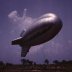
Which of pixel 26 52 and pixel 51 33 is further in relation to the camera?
pixel 26 52

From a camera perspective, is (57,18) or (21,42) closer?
(57,18)

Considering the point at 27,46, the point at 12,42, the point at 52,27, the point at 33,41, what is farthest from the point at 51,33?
the point at 12,42

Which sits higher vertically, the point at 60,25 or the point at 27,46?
the point at 60,25

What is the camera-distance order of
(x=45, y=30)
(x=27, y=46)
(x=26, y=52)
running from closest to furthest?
(x=45, y=30)
(x=27, y=46)
(x=26, y=52)

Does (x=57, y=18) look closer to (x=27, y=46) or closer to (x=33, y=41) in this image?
(x=33, y=41)

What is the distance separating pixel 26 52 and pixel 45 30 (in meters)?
9.65

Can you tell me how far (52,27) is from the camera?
32.8 m

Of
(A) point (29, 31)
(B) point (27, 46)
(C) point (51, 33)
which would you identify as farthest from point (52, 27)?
(B) point (27, 46)

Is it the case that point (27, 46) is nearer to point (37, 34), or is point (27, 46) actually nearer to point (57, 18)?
point (37, 34)

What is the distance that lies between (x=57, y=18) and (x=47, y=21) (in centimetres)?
189

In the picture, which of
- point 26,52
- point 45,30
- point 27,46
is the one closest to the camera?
point 45,30

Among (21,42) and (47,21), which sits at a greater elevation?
(47,21)

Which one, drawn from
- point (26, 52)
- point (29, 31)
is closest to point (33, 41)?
point (29, 31)

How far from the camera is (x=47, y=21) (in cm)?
3319
